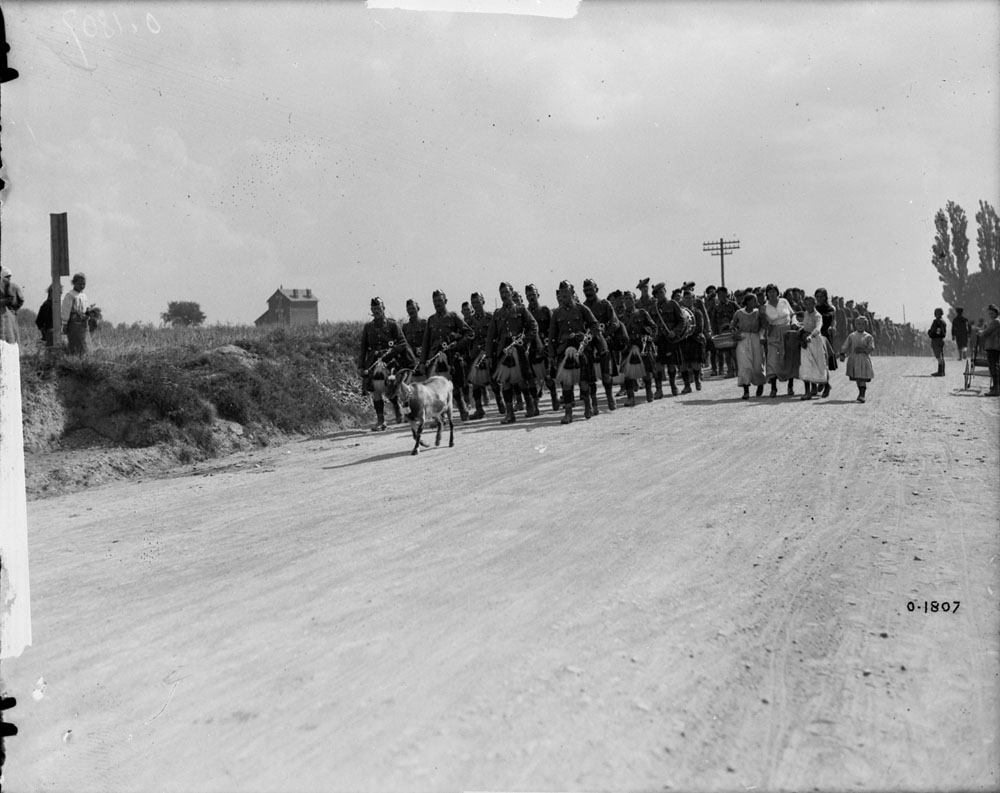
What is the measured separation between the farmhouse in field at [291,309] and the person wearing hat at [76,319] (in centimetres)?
1202

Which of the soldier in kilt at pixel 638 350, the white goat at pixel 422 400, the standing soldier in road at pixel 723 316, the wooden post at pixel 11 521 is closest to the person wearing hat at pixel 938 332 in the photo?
the standing soldier in road at pixel 723 316

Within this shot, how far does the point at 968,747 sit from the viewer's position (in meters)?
3.86

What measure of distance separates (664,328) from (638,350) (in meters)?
1.28

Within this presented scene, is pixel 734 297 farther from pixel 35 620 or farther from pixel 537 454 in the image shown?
pixel 35 620

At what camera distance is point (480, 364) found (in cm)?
→ 1689

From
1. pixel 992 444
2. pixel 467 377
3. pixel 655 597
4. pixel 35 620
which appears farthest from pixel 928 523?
pixel 467 377

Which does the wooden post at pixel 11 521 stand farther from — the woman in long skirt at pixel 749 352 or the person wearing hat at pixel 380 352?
the woman in long skirt at pixel 749 352

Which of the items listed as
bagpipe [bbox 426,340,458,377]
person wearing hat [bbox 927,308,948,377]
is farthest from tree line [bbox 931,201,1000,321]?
bagpipe [bbox 426,340,458,377]

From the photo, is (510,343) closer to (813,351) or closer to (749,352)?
(749,352)

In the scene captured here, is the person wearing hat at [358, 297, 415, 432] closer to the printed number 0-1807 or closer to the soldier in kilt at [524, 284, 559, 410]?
the soldier in kilt at [524, 284, 559, 410]

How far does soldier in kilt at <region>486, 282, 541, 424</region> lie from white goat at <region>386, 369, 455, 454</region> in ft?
7.91

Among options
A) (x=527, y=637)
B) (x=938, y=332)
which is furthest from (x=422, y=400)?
(x=938, y=332)

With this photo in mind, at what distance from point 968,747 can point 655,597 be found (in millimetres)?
2147

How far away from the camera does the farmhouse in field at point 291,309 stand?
3092cm
